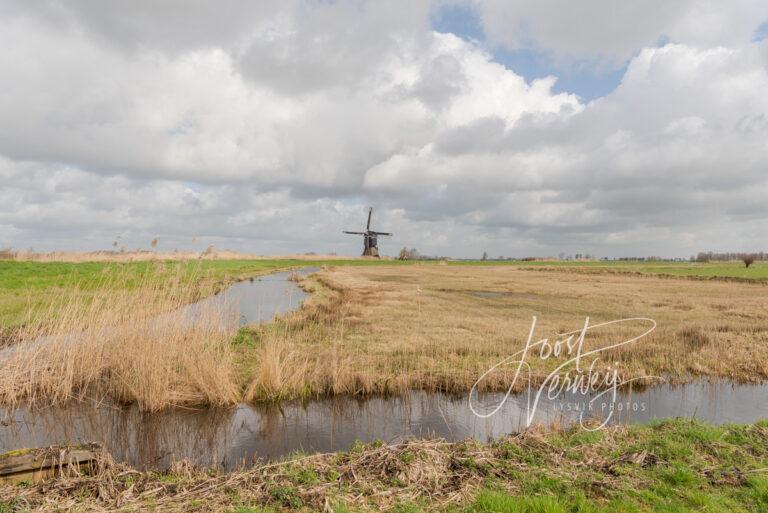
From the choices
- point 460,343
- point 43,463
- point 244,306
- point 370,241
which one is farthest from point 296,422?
point 370,241

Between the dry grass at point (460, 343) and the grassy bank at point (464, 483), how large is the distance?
4.82m

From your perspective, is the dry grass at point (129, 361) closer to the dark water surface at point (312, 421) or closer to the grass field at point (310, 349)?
the grass field at point (310, 349)

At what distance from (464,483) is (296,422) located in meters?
4.91

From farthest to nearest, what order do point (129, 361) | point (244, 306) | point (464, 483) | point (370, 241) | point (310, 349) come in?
point (370, 241), point (244, 306), point (310, 349), point (129, 361), point (464, 483)

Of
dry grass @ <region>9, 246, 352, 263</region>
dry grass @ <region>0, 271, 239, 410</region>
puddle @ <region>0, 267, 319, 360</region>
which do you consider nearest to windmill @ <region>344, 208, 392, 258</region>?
dry grass @ <region>9, 246, 352, 263</region>

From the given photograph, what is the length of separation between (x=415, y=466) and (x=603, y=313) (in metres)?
22.0

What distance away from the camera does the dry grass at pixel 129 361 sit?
1062cm

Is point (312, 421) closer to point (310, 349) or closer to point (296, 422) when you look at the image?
point (296, 422)

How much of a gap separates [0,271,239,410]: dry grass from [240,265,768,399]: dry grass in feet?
4.57

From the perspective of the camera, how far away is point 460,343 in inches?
629

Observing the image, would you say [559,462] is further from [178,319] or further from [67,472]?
[178,319]

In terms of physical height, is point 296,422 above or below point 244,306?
below

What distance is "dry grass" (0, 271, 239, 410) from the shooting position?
10.6m

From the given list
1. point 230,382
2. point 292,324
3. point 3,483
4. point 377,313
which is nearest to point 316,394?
point 230,382
